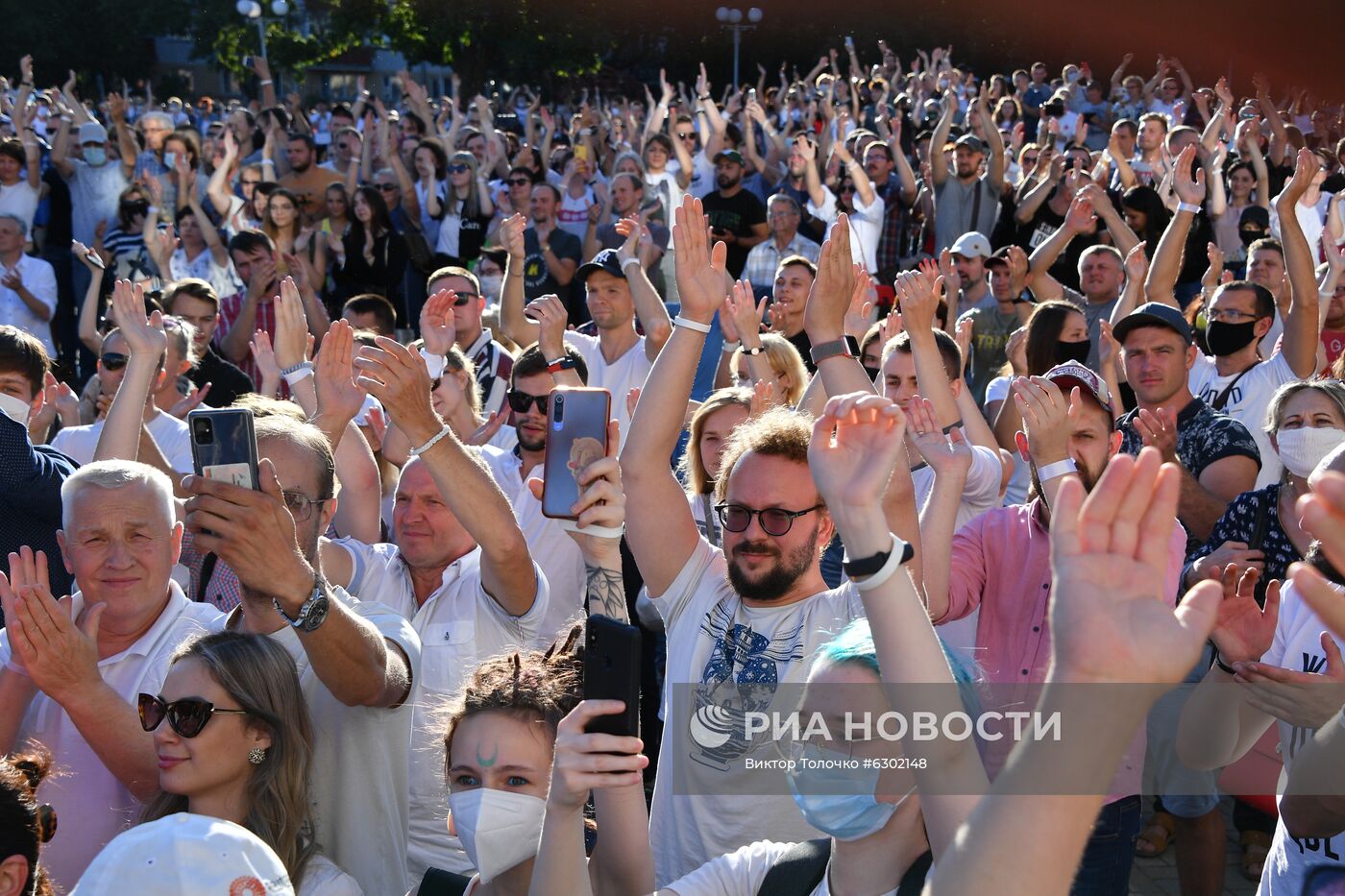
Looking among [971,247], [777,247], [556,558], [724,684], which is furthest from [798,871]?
[777,247]

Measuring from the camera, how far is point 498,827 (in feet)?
8.32

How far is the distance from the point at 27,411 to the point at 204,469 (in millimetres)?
2150

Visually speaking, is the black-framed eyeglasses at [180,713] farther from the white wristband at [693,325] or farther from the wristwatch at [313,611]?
the white wristband at [693,325]

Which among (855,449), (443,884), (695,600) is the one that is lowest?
(443,884)

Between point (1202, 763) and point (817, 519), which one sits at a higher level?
point (817, 519)

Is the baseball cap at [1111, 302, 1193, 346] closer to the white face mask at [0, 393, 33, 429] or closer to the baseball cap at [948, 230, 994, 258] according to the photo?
the baseball cap at [948, 230, 994, 258]

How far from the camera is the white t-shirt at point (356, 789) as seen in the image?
300cm

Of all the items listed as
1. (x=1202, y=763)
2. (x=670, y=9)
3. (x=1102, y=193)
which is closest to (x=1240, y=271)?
(x=1102, y=193)

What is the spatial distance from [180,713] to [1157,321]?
4.04 m

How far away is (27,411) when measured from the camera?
4.62 m

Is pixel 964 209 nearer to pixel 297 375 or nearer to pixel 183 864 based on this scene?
pixel 297 375

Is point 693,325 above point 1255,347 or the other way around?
above

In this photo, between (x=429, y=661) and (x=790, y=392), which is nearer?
(x=429, y=661)

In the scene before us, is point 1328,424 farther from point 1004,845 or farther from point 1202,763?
point 1004,845
